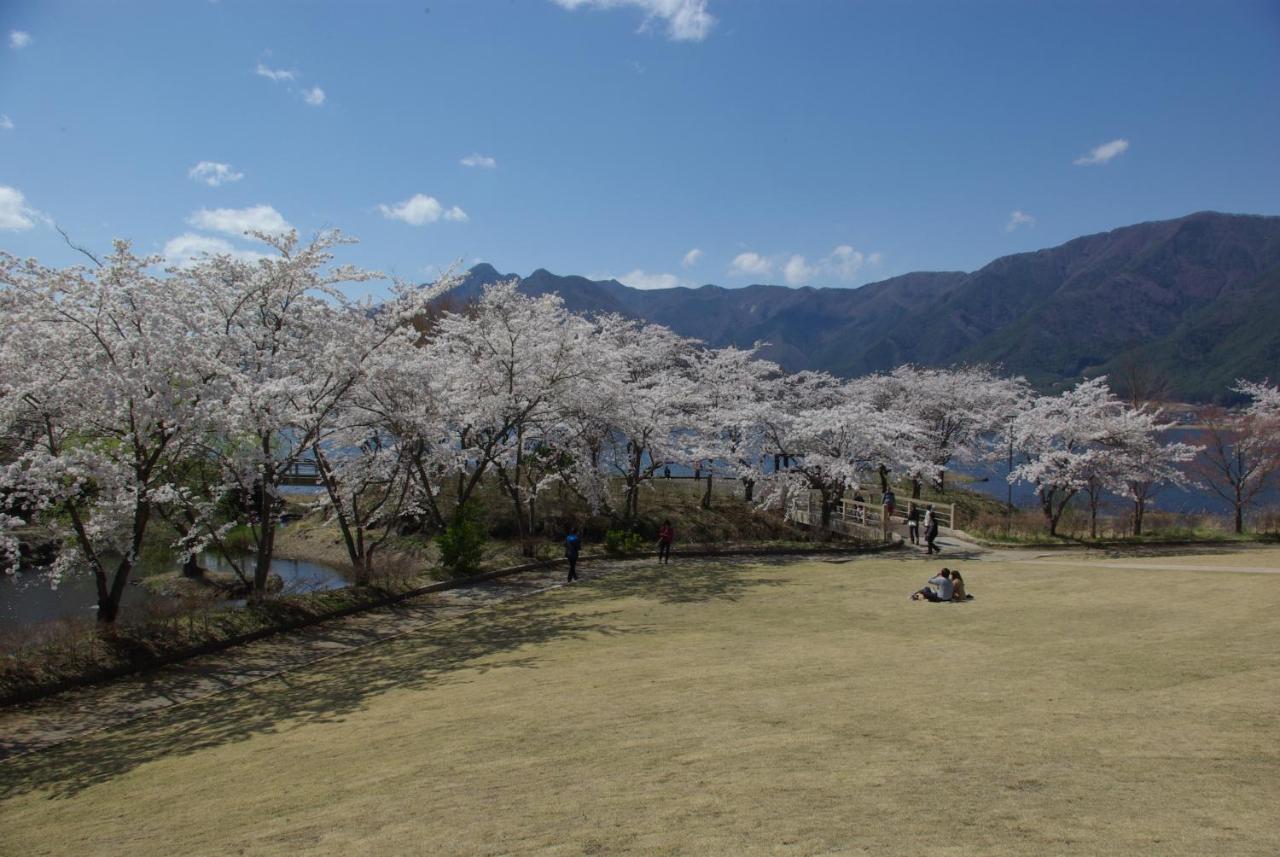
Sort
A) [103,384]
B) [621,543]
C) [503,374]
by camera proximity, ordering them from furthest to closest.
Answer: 1. [621,543]
2. [503,374]
3. [103,384]

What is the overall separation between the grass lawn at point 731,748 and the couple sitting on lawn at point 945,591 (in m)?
1.50

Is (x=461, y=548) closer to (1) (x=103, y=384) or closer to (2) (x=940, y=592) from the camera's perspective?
(1) (x=103, y=384)

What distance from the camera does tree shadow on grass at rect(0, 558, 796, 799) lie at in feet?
30.5

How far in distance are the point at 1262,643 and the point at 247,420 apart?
1812 centimetres

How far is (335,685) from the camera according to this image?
1207 centimetres

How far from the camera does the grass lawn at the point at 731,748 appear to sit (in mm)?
5332

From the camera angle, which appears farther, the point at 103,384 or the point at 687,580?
the point at 687,580

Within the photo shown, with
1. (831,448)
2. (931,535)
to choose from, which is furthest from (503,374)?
(931,535)

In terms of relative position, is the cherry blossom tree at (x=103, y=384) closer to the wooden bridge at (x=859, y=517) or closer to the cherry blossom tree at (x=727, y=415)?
the cherry blossom tree at (x=727, y=415)

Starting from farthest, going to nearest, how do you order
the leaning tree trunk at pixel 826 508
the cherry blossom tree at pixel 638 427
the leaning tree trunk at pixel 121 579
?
the leaning tree trunk at pixel 826 508 < the cherry blossom tree at pixel 638 427 < the leaning tree trunk at pixel 121 579

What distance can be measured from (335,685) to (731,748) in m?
7.99

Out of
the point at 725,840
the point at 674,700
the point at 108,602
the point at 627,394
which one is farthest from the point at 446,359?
the point at 725,840

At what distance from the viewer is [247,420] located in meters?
14.4

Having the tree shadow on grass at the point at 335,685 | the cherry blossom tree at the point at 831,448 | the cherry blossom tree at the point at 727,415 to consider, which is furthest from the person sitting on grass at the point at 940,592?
the cherry blossom tree at the point at 727,415
